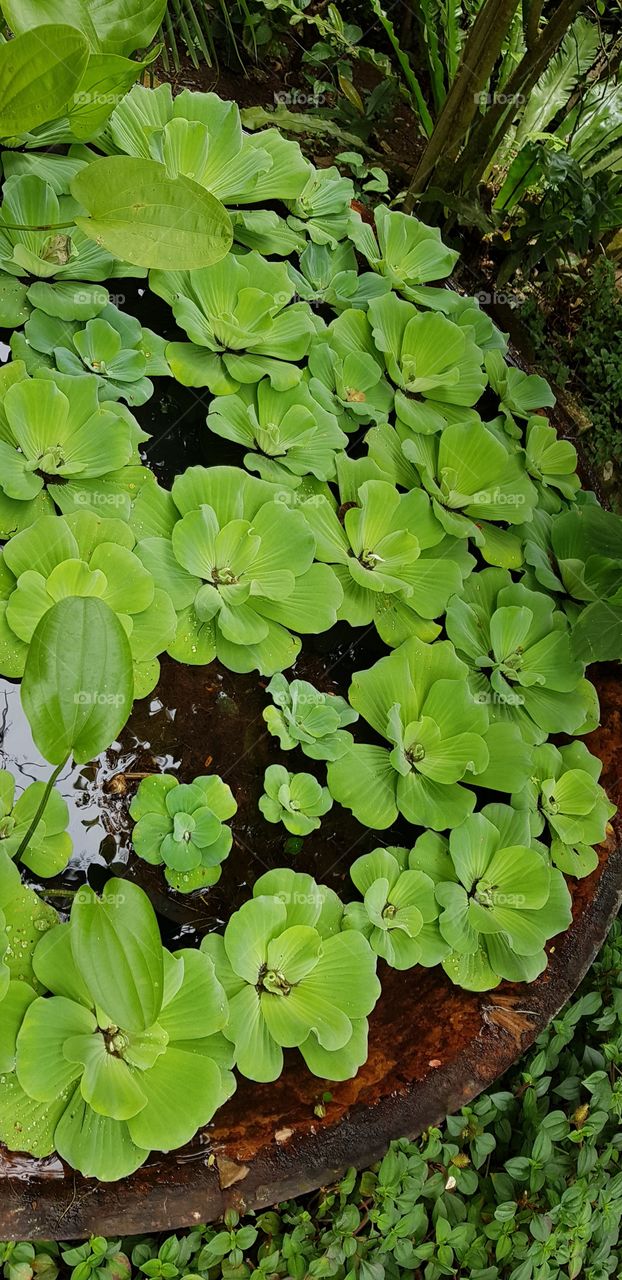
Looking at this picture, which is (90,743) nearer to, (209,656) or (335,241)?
(209,656)

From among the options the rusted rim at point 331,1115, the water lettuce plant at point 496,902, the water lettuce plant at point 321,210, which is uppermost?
the water lettuce plant at point 321,210

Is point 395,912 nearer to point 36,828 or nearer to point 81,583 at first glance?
point 36,828

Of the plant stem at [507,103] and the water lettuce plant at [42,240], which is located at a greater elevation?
the plant stem at [507,103]

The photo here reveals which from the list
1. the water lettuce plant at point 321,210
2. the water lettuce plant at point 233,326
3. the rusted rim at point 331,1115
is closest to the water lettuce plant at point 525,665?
the rusted rim at point 331,1115

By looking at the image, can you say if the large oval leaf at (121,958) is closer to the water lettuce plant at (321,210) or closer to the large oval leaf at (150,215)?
the large oval leaf at (150,215)

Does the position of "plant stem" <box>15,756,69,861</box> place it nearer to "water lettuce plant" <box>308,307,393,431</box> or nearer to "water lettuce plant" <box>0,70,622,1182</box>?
"water lettuce plant" <box>0,70,622,1182</box>

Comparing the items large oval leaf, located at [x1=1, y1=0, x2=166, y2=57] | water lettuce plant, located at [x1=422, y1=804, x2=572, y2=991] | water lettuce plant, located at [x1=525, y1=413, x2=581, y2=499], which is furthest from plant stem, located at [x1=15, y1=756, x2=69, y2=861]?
large oval leaf, located at [x1=1, y1=0, x2=166, y2=57]

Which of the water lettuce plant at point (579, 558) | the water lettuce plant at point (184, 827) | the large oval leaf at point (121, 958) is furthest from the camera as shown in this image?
the water lettuce plant at point (579, 558)

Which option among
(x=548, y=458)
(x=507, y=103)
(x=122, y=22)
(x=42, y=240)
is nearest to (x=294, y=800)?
(x=548, y=458)
